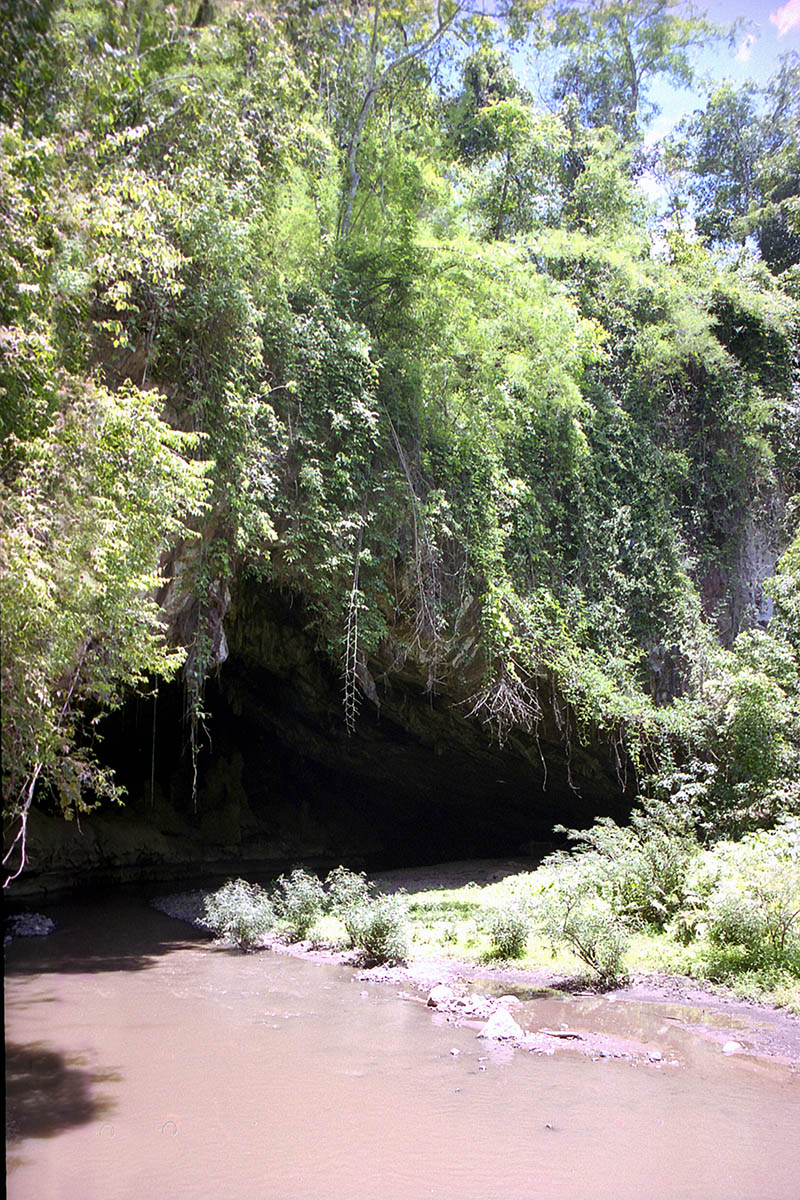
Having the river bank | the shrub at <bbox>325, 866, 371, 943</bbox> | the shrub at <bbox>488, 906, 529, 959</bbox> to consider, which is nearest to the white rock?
the river bank

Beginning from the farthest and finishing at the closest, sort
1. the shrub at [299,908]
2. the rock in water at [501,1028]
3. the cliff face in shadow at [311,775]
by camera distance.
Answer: the cliff face in shadow at [311,775] → the shrub at [299,908] → the rock in water at [501,1028]

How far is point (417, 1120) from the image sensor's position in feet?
15.3

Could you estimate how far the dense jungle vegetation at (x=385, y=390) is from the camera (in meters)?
5.82

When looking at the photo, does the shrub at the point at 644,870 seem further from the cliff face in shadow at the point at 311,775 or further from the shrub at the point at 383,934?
the cliff face in shadow at the point at 311,775

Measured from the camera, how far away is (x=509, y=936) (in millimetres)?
8398

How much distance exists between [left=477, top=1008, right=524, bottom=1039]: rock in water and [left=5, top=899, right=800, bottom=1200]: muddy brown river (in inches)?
4.2

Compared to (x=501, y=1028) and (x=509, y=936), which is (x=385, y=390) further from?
(x=501, y=1028)

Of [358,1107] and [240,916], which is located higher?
[240,916]

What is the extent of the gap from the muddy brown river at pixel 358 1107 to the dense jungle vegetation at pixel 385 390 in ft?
5.68

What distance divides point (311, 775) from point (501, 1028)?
40.0ft

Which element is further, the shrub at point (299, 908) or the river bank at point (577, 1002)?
the shrub at point (299, 908)

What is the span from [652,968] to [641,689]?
613cm

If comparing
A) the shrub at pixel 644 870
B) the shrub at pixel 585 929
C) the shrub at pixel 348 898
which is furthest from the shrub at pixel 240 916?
the shrub at pixel 644 870

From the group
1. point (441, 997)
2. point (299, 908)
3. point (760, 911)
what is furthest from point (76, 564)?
point (760, 911)
